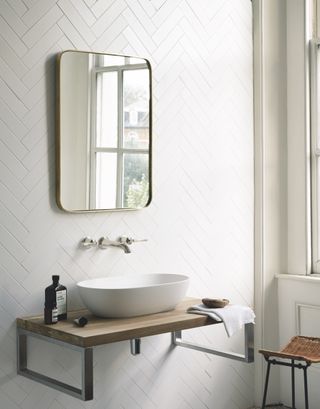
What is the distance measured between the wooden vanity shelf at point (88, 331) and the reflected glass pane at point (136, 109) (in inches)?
35.6

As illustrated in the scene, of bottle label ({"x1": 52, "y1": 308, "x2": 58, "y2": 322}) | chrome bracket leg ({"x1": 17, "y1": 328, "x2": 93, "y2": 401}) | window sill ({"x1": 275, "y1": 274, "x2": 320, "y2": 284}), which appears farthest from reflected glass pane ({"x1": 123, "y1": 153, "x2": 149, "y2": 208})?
window sill ({"x1": 275, "y1": 274, "x2": 320, "y2": 284})

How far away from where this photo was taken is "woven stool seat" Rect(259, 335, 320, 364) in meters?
3.37

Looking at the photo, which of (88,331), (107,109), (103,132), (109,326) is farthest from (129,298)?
(107,109)

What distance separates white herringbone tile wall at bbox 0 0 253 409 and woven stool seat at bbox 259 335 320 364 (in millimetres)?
570

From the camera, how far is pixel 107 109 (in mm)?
3455

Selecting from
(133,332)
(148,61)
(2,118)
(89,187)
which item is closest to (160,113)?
(148,61)

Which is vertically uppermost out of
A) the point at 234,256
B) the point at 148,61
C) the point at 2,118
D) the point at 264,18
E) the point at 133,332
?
the point at 264,18

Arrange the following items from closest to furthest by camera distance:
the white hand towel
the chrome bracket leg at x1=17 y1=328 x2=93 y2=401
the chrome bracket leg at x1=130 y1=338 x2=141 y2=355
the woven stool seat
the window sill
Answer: the chrome bracket leg at x1=17 y1=328 x2=93 y2=401, the white hand towel, the woven stool seat, the chrome bracket leg at x1=130 y1=338 x2=141 y2=355, the window sill

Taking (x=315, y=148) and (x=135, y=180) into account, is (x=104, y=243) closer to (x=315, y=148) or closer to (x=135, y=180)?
(x=135, y=180)

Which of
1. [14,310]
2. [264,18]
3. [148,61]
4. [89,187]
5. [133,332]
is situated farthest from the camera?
[264,18]

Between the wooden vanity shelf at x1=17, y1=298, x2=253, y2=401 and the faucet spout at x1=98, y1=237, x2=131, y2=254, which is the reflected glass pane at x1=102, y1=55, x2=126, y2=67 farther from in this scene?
the wooden vanity shelf at x1=17, y1=298, x2=253, y2=401

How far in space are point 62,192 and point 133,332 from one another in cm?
77

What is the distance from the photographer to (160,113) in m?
3.75

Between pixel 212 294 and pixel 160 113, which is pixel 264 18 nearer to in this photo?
pixel 160 113
